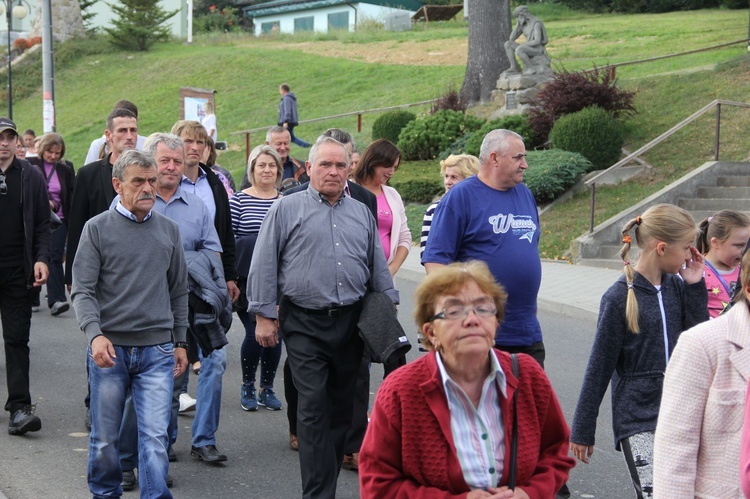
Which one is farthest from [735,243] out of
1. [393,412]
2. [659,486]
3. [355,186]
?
[393,412]

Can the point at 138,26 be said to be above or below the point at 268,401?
above

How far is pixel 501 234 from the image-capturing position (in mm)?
5801

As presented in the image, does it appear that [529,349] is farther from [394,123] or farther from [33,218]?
[394,123]

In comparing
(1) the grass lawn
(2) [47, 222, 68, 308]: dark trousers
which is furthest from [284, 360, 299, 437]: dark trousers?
(1) the grass lawn

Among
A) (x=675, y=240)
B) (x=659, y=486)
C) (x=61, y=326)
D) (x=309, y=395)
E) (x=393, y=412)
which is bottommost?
(x=61, y=326)

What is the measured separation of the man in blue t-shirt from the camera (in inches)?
227

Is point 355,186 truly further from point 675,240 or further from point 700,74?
point 700,74

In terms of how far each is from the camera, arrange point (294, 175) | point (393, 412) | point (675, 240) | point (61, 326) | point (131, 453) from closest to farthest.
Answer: point (393, 412) < point (675, 240) < point (131, 453) < point (294, 175) < point (61, 326)

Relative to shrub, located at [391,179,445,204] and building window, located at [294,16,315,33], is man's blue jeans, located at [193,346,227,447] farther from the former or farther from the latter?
building window, located at [294,16,315,33]

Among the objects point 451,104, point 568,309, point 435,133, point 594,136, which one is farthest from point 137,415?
point 451,104

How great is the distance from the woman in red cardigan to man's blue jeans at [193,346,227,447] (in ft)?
11.0

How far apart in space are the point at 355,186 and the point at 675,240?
2.66 m

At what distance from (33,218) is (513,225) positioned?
3604mm

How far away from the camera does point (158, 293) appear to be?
546 cm
